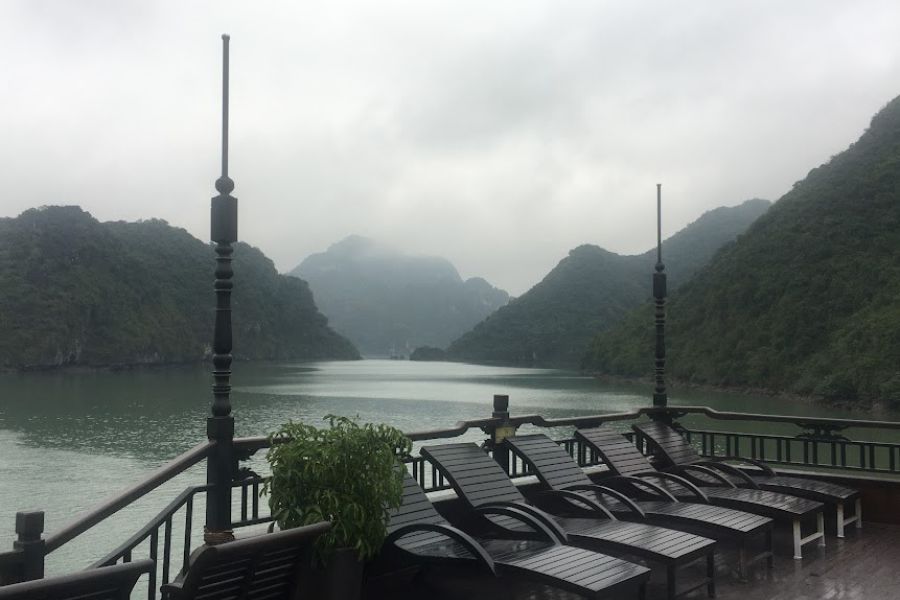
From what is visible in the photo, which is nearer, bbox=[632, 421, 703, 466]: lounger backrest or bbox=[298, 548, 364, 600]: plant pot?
bbox=[298, 548, 364, 600]: plant pot

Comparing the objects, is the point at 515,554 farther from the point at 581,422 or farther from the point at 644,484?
the point at 581,422

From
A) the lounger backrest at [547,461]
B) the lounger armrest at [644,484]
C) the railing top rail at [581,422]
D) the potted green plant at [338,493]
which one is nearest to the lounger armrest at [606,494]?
the lounger backrest at [547,461]

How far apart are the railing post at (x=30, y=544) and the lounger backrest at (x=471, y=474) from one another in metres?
2.74

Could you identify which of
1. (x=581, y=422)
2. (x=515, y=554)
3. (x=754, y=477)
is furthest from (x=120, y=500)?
(x=754, y=477)

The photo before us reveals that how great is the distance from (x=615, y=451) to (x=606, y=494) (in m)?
1.10

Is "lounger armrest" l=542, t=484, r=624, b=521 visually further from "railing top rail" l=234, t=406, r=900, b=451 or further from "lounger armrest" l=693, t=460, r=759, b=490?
"lounger armrest" l=693, t=460, r=759, b=490

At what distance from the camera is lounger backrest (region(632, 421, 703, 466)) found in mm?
6941

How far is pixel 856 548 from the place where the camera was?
5.68 meters

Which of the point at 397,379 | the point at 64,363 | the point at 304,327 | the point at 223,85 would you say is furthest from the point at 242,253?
the point at 223,85

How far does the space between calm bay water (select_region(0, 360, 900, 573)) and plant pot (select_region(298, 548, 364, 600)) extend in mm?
11918

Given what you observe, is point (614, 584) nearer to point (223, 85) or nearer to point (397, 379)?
point (223, 85)

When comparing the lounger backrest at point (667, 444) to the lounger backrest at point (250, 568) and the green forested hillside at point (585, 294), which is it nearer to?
the lounger backrest at point (250, 568)

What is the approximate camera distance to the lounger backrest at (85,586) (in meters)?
1.87

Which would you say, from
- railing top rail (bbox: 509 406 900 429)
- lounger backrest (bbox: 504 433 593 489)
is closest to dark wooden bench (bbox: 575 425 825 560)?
railing top rail (bbox: 509 406 900 429)
